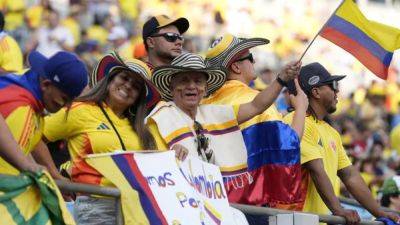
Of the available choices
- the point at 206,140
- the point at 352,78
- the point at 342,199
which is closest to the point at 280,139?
the point at 206,140

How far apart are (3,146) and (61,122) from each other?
1.72 m

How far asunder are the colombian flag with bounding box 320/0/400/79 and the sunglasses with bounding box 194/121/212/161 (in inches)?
67.2

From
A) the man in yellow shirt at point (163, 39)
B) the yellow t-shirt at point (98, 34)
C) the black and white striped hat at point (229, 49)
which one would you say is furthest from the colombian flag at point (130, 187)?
the yellow t-shirt at point (98, 34)

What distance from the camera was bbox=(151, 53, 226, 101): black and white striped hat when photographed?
27.5ft

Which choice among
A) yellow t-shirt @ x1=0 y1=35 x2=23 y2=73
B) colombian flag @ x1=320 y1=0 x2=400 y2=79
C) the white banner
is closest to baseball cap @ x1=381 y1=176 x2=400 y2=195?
colombian flag @ x1=320 y1=0 x2=400 y2=79

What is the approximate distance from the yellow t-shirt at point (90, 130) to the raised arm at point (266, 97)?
819mm

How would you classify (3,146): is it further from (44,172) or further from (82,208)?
(82,208)

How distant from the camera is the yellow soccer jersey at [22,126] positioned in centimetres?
740

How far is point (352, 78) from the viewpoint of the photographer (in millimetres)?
26875

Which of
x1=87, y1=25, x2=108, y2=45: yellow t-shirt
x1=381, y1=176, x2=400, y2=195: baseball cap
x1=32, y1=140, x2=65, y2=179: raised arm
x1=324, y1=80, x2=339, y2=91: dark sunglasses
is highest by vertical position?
x1=324, y1=80, x2=339, y2=91: dark sunglasses

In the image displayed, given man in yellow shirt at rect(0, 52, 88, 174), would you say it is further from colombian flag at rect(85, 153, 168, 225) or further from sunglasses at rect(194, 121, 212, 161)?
sunglasses at rect(194, 121, 212, 161)

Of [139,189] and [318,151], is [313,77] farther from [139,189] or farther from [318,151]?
[139,189]

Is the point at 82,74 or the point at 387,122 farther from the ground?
the point at 82,74

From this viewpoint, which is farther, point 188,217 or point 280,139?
point 280,139
